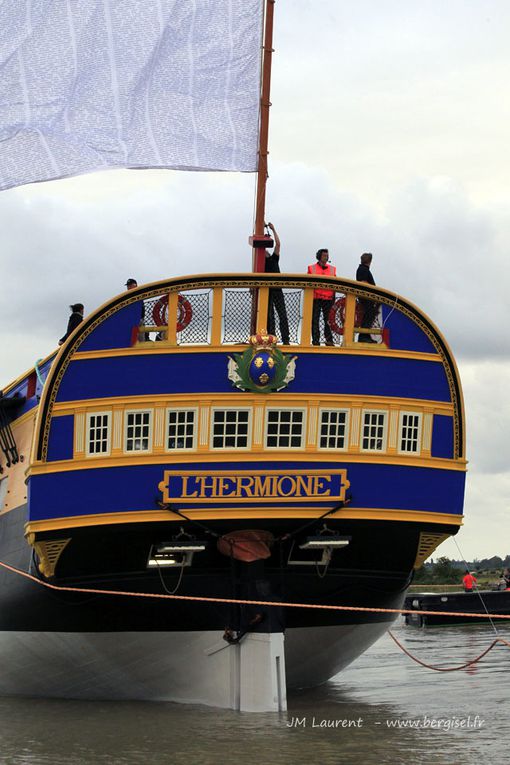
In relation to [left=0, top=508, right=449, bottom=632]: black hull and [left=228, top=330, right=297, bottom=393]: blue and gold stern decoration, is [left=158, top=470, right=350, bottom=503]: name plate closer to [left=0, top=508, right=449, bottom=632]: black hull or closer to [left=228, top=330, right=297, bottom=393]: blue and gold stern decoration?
[left=0, top=508, right=449, bottom=632]: black hull

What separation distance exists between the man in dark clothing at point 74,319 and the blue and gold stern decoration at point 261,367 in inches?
142

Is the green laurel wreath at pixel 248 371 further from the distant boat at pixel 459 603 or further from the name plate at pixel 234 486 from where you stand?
the distant boat at pixel 459 603

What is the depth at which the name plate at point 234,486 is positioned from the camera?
18.5 m

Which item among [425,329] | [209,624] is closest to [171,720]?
[209,624]

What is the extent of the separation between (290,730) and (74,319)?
7.33m

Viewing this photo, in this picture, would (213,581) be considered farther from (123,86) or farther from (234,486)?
(123,86)

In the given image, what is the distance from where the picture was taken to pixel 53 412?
19031mm

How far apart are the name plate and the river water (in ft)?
9.65

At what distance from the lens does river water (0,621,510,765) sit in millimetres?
16250

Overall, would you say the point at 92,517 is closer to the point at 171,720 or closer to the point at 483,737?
the point at 171,720

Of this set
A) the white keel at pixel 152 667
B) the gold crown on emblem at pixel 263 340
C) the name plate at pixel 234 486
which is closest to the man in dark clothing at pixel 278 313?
the gold crown on emblem at pixel 263 340

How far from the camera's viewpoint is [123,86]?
19922 mm

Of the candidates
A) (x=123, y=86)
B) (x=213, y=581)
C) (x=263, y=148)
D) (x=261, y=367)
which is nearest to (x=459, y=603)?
(x=213, y=581)

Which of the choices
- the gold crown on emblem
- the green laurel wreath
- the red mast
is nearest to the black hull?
the green laurel wreath
